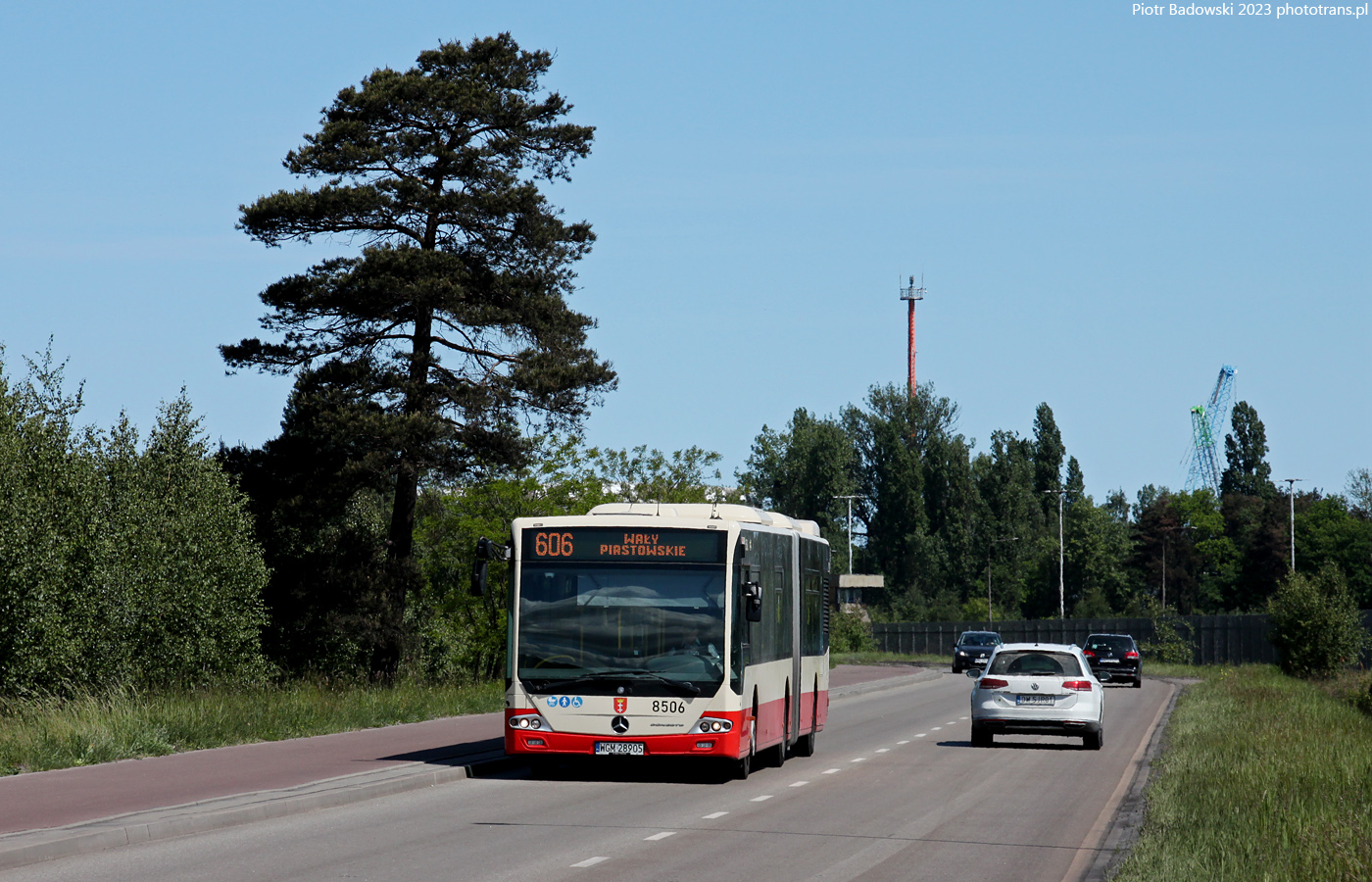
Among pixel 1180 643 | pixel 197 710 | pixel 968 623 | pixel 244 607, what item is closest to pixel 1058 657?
pixel 197 710

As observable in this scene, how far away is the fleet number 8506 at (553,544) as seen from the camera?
18.3 m

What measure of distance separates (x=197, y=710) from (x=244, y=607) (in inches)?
667

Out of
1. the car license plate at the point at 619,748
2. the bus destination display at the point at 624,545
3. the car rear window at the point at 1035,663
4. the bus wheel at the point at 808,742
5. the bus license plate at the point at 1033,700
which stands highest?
the bus destination display at the point at 624,545

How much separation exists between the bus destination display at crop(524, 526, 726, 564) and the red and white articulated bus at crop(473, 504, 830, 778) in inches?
0.4

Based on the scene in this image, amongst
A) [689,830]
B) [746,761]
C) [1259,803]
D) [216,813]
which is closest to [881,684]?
[746,761]

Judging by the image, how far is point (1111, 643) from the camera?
168 feet

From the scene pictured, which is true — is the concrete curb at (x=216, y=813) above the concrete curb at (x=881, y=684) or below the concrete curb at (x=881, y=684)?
above

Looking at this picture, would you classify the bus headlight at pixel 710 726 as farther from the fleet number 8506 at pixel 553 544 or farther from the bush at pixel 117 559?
the bush at pixel 117 559

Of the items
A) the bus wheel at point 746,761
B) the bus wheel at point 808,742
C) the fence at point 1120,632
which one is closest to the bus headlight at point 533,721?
the bus wheel at point 746,761

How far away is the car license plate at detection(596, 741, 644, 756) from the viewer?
690 inches

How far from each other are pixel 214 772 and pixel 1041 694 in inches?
488

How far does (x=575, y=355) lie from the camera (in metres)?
40.3

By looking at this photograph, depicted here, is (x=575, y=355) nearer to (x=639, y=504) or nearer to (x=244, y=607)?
(x=244, y=607)

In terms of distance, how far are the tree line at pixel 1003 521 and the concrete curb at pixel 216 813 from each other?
3781 inches
